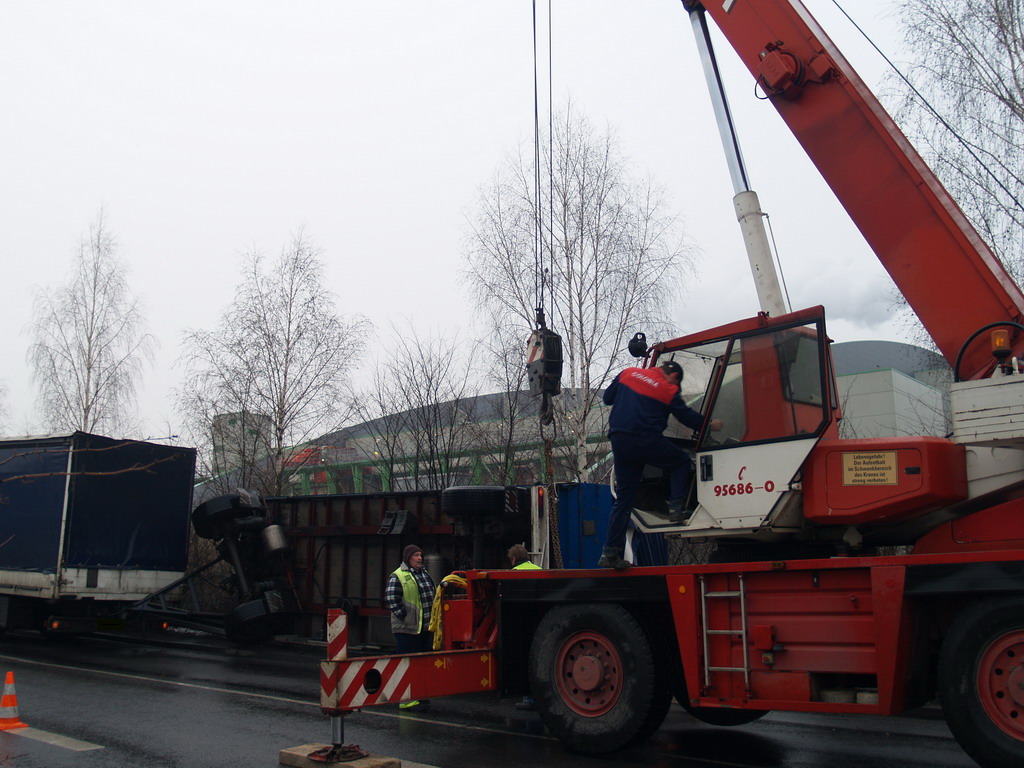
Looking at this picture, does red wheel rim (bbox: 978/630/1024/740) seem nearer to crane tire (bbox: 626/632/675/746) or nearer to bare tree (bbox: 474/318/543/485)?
crane tire (bbox: 626/632/675/746)

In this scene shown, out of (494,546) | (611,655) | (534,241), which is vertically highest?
(534,241)

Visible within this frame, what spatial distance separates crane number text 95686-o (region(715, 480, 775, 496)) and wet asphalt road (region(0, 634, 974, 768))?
198cm

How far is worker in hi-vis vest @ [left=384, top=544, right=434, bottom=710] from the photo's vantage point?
31.2 feet

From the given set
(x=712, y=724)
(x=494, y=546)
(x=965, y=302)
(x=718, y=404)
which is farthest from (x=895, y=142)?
(x=494, y=546)

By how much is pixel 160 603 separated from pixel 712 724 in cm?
976

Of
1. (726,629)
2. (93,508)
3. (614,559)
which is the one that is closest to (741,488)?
(726,629)

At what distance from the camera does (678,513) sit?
662cm

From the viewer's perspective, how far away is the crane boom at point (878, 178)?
595 cm

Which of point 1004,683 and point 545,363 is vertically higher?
point 545,363

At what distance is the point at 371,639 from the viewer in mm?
13758

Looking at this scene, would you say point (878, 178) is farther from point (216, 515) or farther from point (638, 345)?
point (216, 515)

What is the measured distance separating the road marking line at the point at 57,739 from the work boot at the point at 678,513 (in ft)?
15.5

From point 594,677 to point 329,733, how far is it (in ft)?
7.76

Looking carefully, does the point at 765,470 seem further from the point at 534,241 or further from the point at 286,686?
the point at 534,241
